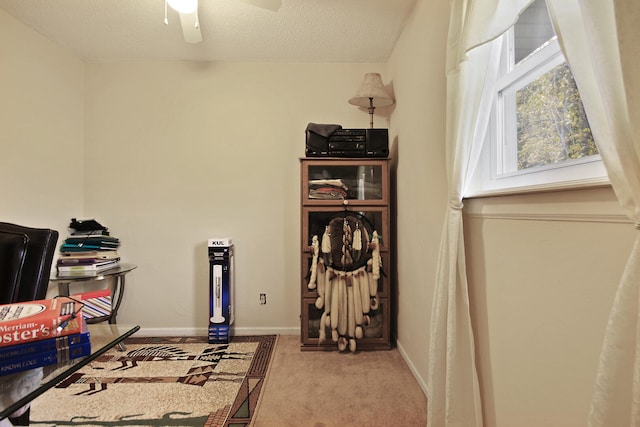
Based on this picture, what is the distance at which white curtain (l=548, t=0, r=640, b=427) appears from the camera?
2.10 ft

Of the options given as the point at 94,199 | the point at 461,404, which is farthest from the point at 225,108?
the point at 461,404

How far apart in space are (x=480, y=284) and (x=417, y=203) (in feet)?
3.11

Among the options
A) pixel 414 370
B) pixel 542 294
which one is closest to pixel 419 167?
pixel 542 294

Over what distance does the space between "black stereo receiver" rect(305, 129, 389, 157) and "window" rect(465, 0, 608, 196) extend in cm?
137

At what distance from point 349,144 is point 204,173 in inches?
56.1

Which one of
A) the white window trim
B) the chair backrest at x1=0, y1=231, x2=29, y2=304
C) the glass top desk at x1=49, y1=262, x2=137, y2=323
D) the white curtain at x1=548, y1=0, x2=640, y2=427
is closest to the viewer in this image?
the white curtain at x1=548, y1=0, x2=640, y2=427

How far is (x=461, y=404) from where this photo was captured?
138 cm

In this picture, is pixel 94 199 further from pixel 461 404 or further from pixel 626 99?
pixel 626 99

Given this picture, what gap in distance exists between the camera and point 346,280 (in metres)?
2.68

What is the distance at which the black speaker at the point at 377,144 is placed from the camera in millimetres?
2783

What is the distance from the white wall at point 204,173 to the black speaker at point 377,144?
1.50ft

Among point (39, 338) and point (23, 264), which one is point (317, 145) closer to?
point (23, 264)

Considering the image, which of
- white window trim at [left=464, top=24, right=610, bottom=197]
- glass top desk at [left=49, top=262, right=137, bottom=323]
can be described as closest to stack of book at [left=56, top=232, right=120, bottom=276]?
glass top desk at [left=49, top=262, right=137, bottom=323]

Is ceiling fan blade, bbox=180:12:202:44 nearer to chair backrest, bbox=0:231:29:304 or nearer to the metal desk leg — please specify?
chair backrest, bbox=0:231:29:304
